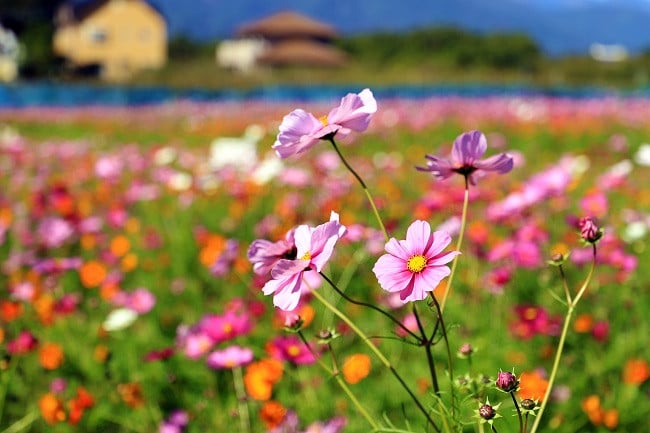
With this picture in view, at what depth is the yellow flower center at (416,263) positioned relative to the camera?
0.71 metres

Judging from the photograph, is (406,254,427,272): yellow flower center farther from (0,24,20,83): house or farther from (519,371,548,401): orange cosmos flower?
(0,24,20,83): house

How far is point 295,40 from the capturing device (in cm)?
4447

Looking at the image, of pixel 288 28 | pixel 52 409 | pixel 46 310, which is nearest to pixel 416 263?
pixel 52 409

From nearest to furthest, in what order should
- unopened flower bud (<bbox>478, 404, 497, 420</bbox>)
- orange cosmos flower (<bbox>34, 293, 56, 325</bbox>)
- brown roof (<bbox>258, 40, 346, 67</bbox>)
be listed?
unopened flower bud (<bbox>478, 404, 497, 420</bbox>) → orange cosmos flower (<bbox>34, 293, 56, 325</bbox>) → brown roof (<bbox>258, 40, 346, 67</bbox>)

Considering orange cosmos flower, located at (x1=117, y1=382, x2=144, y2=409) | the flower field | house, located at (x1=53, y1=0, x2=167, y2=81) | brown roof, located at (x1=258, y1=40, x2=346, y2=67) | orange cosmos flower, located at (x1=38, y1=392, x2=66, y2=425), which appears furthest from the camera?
brown roof, located at (x1=258, y1=40, x2=346, y2=67)

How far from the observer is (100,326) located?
219cm

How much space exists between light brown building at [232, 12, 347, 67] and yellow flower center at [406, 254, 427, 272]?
130 ft

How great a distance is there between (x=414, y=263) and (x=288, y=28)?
150 ft

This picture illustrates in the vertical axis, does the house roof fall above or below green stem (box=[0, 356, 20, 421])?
below

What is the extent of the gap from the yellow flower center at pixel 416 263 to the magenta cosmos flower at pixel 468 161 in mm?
129

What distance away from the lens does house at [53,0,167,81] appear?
2953 centimetres

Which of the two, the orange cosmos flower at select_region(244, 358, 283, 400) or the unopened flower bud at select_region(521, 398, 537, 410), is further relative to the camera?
the orange cosmos flower at select_region(244, 358, 283, 400)

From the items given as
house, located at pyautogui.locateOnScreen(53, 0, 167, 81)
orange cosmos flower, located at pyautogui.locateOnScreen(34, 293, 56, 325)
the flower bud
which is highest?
the flower bud

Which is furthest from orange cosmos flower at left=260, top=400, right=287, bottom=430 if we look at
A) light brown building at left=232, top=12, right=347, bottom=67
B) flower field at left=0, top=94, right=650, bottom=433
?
light brown building at left=232, top=12, right=347, bottom=67
